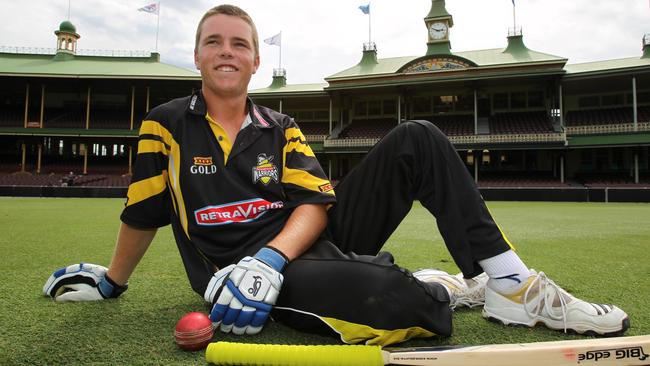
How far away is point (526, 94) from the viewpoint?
2491cm

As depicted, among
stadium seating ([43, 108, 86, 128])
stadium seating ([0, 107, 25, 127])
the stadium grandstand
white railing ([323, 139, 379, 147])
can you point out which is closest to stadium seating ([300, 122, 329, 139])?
the stadium grandstand

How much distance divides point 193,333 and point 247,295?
0.24m

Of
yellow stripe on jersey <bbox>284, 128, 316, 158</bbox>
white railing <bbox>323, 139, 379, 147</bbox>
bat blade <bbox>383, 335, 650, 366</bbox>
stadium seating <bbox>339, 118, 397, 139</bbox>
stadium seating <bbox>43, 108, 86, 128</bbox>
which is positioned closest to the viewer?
bat blade <bbox>383, 335, 650, 366</bbox>

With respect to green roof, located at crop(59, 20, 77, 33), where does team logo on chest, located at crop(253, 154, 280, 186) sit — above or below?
below

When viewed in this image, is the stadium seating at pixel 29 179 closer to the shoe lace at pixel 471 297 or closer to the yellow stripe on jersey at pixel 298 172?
the yellow stripe on jersey at pixel 298 172

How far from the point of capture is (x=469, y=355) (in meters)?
1.17

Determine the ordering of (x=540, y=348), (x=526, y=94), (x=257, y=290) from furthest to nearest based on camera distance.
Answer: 1. (x=526, y=94)
2. (x=257, y=290)
3. (x=540, y=348)

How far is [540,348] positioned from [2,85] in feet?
121

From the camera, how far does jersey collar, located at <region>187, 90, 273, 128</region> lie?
1.84m

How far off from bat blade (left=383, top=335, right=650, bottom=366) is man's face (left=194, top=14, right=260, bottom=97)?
54.3 inches

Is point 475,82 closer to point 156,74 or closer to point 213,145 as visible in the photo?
point 156,74

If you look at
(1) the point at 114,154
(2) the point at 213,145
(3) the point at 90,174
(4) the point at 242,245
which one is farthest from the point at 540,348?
(1) the point at 114,154

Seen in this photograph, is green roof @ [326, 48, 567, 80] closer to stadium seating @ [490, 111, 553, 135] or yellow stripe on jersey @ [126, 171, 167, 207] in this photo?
stadium seating @ [490, 111, 553, 135]

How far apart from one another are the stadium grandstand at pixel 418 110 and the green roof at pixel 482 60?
4.0 inches
